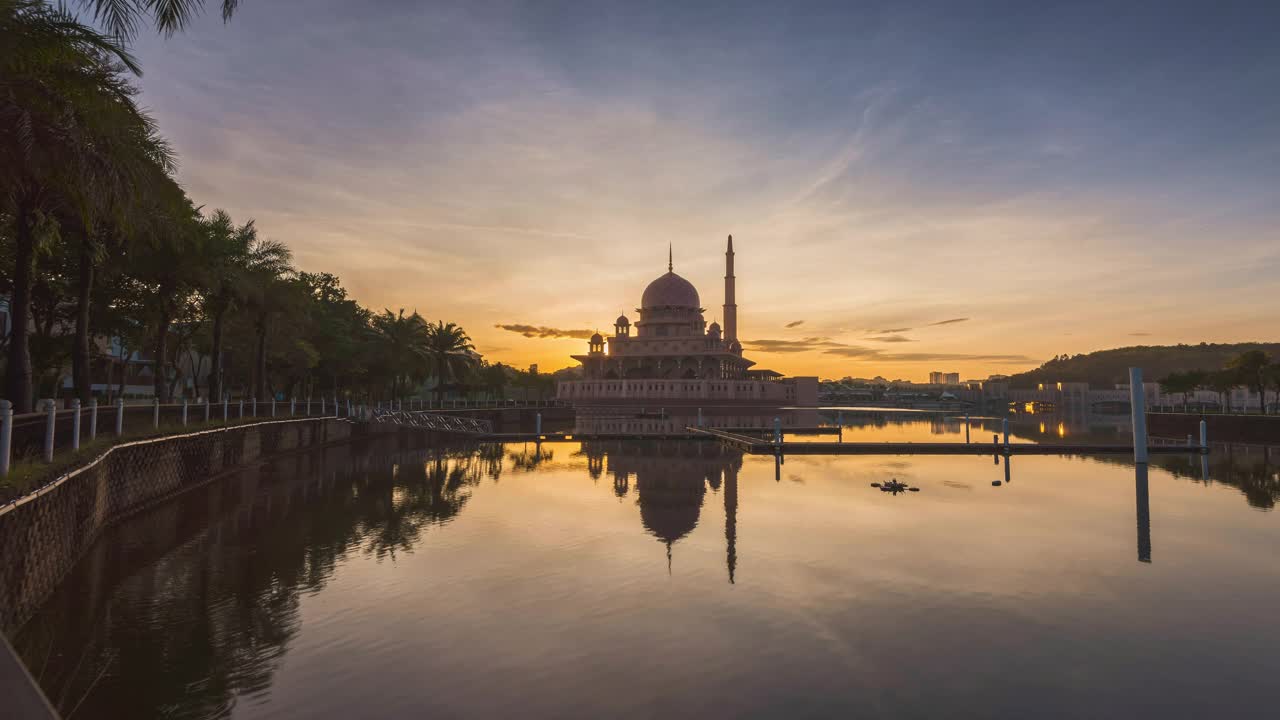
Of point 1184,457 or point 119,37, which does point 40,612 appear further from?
point 1184,457

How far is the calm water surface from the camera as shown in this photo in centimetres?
822

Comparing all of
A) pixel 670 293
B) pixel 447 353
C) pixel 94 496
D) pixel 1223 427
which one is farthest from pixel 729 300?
pixel 94 496

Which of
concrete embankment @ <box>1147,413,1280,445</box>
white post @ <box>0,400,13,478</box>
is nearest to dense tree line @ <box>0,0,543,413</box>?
white post @ <box>0,400,13,478</box>

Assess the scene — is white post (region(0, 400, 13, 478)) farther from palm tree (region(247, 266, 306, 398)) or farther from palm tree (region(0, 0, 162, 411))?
palm tree (region(247, 266, 306, 398))

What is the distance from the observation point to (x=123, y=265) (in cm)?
2900

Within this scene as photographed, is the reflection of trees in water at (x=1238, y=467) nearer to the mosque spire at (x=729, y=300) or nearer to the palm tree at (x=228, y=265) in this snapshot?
the palm tree at (x=228, y=265)

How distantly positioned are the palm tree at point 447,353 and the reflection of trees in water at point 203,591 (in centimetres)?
4500

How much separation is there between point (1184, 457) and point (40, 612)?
44.3 m

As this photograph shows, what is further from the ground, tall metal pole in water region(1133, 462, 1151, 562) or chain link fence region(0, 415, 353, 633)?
chain link fence region(0, 415, 353, 633)

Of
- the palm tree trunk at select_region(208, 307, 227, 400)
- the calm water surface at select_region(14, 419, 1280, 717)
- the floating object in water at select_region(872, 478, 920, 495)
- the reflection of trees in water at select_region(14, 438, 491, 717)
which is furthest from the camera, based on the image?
the palm tree trunk at select_region(208, 307, 227, 400)

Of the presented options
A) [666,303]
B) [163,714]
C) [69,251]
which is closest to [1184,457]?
[163,714]

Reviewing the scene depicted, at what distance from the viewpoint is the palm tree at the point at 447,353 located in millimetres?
68688

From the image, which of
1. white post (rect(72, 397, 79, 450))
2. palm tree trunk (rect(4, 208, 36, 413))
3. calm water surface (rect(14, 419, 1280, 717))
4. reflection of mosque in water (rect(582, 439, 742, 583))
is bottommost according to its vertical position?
calm water surface (rect(14, 419, 1280, 717))

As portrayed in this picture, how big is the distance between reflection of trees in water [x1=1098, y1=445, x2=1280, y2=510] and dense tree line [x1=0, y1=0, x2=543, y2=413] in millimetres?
30071
